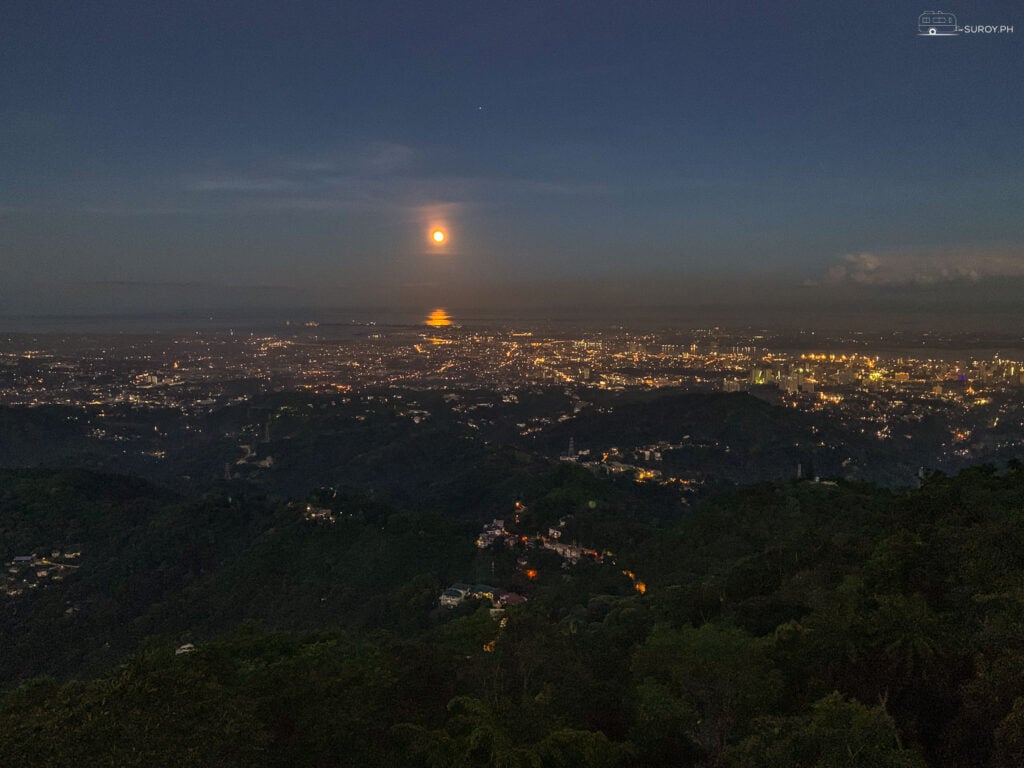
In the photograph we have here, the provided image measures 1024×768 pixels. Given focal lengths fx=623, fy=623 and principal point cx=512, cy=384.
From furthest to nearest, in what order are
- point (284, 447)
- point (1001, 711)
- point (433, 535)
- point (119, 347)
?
point (119, 347) < point (284, 447) < point (433, 535) < point (1001, 711)

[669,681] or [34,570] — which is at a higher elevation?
[669,681]

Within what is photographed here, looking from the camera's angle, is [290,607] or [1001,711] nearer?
[1001,711]

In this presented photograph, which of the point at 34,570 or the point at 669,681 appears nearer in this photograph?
the point at 669,681

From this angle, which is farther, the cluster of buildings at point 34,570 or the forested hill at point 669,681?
the cluster of buildings at point 34,570

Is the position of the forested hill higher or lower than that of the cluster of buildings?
higher

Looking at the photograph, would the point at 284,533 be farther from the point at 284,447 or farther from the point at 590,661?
the point at 284,447

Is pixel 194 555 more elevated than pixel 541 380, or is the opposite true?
pixel 541 380

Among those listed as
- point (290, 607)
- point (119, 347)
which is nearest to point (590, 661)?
point (290, 607)

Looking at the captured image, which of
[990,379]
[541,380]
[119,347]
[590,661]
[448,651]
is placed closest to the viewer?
[448,651]

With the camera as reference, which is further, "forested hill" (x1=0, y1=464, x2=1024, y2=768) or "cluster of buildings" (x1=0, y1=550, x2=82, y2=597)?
"cluster of buildings" (x1=0, y1=550, x2=82, y2=597)

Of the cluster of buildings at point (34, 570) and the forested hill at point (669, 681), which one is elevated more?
the forested hill at point (669, 681)
